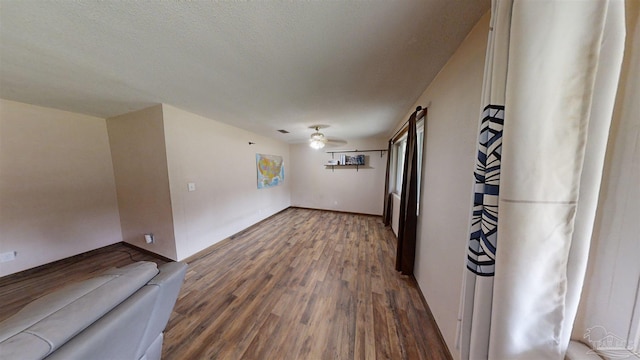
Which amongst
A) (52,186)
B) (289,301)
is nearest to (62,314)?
(289,301)

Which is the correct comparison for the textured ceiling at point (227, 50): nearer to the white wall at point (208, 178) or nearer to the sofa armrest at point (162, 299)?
the white wall at point (208, 178)

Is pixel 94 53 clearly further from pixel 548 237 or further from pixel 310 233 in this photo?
pixel 310 233

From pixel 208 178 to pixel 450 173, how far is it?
10.3 feet

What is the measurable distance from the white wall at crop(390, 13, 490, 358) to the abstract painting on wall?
323cm

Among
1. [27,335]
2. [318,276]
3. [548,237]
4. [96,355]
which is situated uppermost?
[548,237]

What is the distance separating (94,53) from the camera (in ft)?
4.07

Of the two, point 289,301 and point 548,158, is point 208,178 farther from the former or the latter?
point 548,158

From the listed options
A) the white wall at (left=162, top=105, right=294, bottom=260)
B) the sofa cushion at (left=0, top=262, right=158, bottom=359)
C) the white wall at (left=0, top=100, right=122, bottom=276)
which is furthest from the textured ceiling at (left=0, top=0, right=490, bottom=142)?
the sofa cushion at (left=0, top=262, right=158, bottom=359)

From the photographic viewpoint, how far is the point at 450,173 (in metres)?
1.31

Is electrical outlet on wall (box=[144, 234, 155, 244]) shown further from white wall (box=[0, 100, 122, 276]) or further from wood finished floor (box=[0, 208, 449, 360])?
white wall (box=[0, 100, 122, 276])

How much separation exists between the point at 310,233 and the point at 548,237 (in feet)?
10.3

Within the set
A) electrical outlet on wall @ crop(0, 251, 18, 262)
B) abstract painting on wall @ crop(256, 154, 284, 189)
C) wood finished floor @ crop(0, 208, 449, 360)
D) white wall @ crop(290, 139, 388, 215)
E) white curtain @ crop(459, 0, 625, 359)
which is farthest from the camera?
white wall @ crop(290, 139, 388, 215)

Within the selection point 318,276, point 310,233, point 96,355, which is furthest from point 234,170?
point 96,355

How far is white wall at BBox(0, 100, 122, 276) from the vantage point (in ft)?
7.02
